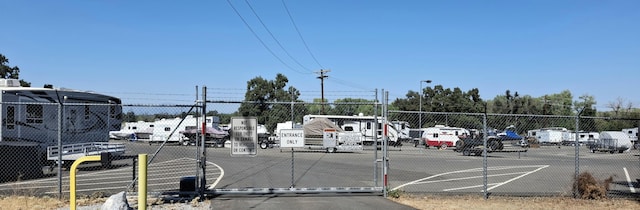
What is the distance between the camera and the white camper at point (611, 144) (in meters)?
25.2

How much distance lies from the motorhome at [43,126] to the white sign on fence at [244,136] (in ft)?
15.3

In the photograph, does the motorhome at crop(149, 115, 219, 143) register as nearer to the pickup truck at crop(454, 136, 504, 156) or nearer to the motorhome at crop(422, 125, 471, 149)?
the pickup truck at crop(454, 136, 504, 156)

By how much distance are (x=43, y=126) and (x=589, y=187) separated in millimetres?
15178

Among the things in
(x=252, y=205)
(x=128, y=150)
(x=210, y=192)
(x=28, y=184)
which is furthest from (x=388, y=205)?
(x=128, y=150)

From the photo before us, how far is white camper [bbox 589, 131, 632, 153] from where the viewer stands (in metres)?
25.2

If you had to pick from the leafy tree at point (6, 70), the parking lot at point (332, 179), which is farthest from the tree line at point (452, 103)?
the parking lot at point (332, 179)

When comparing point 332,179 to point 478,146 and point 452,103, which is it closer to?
point 478,146

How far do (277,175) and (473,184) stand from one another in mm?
6083

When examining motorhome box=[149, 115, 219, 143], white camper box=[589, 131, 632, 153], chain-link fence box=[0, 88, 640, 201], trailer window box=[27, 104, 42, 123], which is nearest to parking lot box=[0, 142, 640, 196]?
chain-link fence box=[0, 88, 640, 201]

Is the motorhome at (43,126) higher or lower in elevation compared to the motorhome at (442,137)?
higher

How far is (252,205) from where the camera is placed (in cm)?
964

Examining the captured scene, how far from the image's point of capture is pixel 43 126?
14781 mm

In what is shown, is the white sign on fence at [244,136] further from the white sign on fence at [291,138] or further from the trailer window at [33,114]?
the trailer window at [33,114]

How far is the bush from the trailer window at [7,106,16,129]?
15.1 meters
